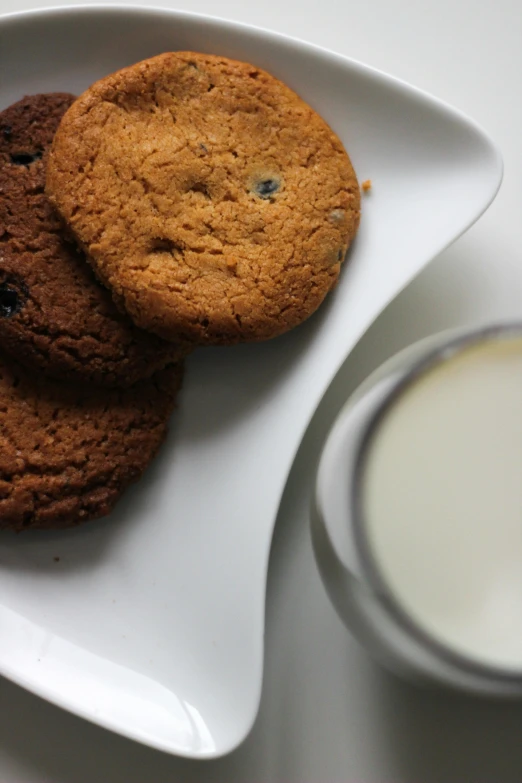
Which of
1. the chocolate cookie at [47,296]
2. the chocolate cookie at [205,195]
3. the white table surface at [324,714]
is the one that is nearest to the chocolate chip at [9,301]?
the chocolate cookie at [47,296]

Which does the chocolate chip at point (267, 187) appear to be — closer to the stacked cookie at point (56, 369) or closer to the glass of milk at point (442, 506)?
the stacked cookie at point (56, 369)

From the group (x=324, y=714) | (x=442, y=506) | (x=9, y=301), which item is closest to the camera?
(x=442, y=506)

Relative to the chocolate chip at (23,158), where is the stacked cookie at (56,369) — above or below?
below

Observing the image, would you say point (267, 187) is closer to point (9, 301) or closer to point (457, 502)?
point (9, 301)

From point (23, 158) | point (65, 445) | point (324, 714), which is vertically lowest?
point (324, 714)

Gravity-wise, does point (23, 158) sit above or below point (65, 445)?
above

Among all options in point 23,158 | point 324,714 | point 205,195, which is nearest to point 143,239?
point 205,195

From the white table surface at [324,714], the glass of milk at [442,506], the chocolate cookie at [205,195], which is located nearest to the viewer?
the glass of milk at [442,506]

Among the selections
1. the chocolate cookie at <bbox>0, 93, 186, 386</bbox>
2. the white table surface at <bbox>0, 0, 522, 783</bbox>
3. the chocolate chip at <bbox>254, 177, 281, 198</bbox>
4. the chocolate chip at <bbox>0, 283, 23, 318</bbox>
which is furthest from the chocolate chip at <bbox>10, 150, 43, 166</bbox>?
the white table surface at <bbox>0, 0, 522, 783</bbox>

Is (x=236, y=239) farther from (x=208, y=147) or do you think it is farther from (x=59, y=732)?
(x=59, y=732)
